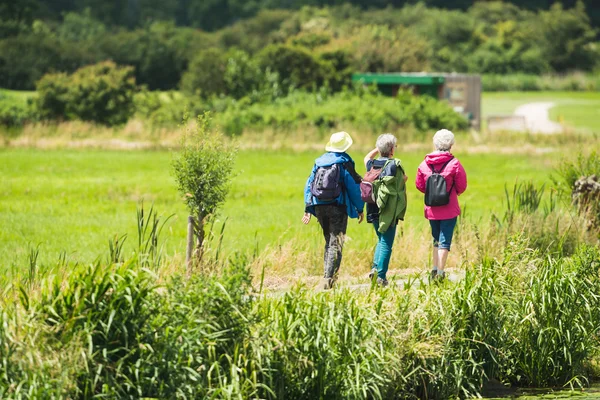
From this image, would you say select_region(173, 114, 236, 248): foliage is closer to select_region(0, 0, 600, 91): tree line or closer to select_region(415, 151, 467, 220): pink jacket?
select_region(415, 151, 467, 220): pink jacket

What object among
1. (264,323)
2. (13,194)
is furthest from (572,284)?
(13,194)

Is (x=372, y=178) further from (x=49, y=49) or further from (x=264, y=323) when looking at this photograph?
(x=49, y=49)

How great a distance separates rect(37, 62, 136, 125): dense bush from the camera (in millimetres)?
40281

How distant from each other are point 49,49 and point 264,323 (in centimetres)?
5559

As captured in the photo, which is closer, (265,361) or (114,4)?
(265,361)

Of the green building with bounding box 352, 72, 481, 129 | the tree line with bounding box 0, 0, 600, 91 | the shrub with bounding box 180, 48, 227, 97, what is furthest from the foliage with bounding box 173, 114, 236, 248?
the green building with bounding box 352, 72, 481, 129

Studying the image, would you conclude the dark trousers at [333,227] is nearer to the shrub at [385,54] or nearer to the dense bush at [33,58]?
the shrub at [385,54]

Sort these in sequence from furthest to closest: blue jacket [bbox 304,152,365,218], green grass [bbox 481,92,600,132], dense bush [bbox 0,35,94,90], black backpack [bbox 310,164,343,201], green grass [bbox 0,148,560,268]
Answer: dense bush [bbox 0,35,94,90] → green grass [bbox 481,92,600,132] → green grass [bbox 0,148,560,268] → blue jacket [bbox 304,152,365,218] → black backpack [bbox 310,164,343,201]

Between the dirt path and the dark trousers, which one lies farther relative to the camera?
the dirt path

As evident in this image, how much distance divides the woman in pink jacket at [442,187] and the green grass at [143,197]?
1.97m

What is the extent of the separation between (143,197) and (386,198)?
10530 mm

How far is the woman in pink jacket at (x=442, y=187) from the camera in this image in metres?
12.8

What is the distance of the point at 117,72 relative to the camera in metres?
42.9

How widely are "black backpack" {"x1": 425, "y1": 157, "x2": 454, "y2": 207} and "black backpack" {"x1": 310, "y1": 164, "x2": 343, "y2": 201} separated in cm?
103
